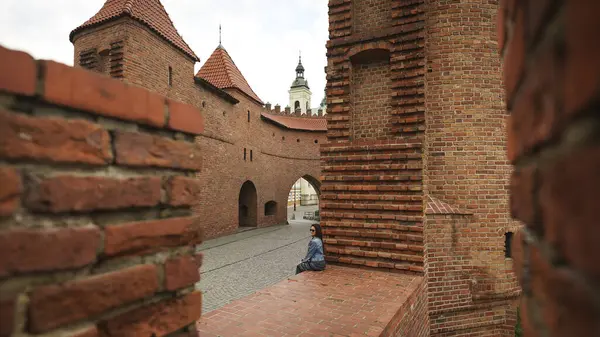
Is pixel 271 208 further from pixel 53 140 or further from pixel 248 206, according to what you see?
pixel 53 140

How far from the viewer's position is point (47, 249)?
958mm

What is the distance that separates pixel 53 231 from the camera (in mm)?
974

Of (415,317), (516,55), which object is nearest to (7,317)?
(516,55)

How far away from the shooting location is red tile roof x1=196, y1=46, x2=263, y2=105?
752 inches

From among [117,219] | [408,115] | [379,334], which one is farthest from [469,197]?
[117,219]

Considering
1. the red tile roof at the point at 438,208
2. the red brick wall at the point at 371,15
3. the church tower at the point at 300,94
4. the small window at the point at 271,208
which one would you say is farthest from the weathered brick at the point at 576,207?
the church tower at the point at 300,94

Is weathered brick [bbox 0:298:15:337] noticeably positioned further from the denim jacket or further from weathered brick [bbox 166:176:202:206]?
the denim jacket

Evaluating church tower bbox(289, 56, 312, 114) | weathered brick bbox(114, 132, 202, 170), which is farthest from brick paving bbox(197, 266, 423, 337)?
church tower bbox(289, 56, 312, 114)

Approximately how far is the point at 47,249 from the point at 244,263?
424 inches

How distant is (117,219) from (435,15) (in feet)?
20.6

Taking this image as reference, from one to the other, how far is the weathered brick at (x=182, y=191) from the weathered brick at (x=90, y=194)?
0.06 meters

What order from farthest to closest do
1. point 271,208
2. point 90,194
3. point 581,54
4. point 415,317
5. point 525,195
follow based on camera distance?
point 271,208 < point 415,317 < point 90,194 < point 525,195 < point 581,54

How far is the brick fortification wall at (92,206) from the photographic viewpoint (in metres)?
0.91

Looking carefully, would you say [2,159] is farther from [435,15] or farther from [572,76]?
[435,15]
